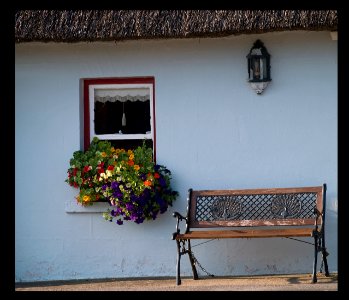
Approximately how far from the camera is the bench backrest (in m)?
9.07

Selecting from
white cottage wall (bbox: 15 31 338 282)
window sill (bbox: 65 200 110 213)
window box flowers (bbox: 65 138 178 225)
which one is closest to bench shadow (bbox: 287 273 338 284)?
white cottage wall (bbox: 15 31 338 282)

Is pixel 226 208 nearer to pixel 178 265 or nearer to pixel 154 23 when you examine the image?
pixel 178 265

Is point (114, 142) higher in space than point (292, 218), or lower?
higher

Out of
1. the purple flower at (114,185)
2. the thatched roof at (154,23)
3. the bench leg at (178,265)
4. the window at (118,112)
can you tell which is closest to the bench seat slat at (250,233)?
the bench leg at (178,265)

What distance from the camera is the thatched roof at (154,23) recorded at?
346 inches

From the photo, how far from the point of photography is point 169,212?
9.51 metres

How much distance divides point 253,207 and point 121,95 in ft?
6.13

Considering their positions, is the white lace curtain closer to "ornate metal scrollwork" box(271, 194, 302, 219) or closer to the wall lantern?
the wall lantern

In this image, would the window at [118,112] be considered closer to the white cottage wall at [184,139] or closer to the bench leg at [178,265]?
the white cottage wall at [184,139]

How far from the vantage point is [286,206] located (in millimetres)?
9102

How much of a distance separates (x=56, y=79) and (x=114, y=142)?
3.01ft

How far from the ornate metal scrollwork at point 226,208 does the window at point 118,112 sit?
3.35 ft

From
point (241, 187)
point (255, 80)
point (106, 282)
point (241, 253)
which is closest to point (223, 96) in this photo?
point (255, 80)

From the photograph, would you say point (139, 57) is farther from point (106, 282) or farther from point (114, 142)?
point (106, 282)
